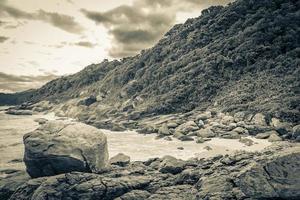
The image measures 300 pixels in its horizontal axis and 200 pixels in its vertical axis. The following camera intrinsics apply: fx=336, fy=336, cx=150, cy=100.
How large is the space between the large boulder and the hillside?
17540 millimetres

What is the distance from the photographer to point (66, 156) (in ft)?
51.5

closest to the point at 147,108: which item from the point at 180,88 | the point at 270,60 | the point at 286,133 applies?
the point at 180,88

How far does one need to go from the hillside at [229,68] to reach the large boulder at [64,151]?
57.5 ft

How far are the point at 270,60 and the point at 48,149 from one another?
30078 mm

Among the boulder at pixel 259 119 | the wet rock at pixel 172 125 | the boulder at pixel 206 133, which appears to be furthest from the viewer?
the wet rock at pixel 172 125

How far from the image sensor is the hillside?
33938mm

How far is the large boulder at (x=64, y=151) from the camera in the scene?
52.0 ft

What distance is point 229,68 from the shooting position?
1636 inches

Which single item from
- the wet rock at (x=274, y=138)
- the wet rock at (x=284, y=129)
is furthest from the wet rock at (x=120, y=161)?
the wet rock at (x=284, y=129)

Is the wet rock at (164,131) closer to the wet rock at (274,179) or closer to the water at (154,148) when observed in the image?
the water at (154,148)

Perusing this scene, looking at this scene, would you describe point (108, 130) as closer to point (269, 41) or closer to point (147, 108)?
point (147, 108)

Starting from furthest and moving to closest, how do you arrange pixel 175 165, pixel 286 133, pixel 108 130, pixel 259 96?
pixel 108 130, pixel 259 96, pixel 286 133, pixel 175 165

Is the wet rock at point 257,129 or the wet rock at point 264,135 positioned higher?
the wet rock at point 257,129

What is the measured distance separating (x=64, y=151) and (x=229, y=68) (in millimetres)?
29871
